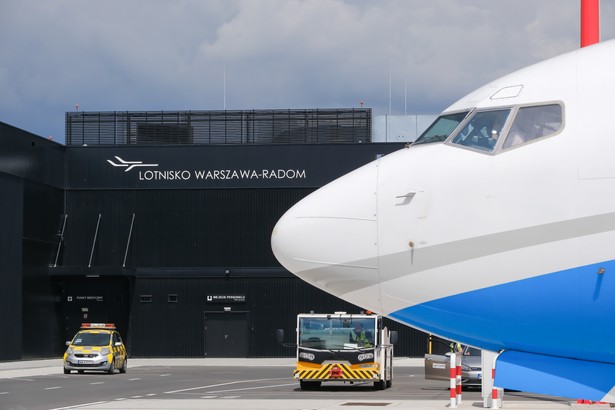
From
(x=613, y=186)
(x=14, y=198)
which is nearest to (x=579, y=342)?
(x=613, y=186)

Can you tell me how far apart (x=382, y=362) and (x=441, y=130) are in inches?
826

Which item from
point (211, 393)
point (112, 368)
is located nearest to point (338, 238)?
point (211, 393)

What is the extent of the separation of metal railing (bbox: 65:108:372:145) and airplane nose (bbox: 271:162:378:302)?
155 feet

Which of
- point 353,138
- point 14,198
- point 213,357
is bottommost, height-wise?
point 213,357

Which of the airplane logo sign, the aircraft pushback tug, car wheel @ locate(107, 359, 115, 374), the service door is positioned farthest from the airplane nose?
the airplane logo sign

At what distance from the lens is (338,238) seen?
8.54 m

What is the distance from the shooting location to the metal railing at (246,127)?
184 ft

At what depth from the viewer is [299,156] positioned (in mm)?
54281

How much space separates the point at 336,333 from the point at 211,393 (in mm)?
3840

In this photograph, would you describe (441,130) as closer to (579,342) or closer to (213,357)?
(579,342)

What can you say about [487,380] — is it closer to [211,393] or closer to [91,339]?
[211,393]

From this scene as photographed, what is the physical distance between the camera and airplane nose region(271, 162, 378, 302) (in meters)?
8.52

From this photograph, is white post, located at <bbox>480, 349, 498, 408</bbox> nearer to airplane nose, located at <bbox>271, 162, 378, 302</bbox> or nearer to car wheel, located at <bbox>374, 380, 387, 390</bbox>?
car wheel, located at <bbox>374, 380, 387, 390</bbox>

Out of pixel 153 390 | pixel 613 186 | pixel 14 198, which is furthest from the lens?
pixel 14 198
